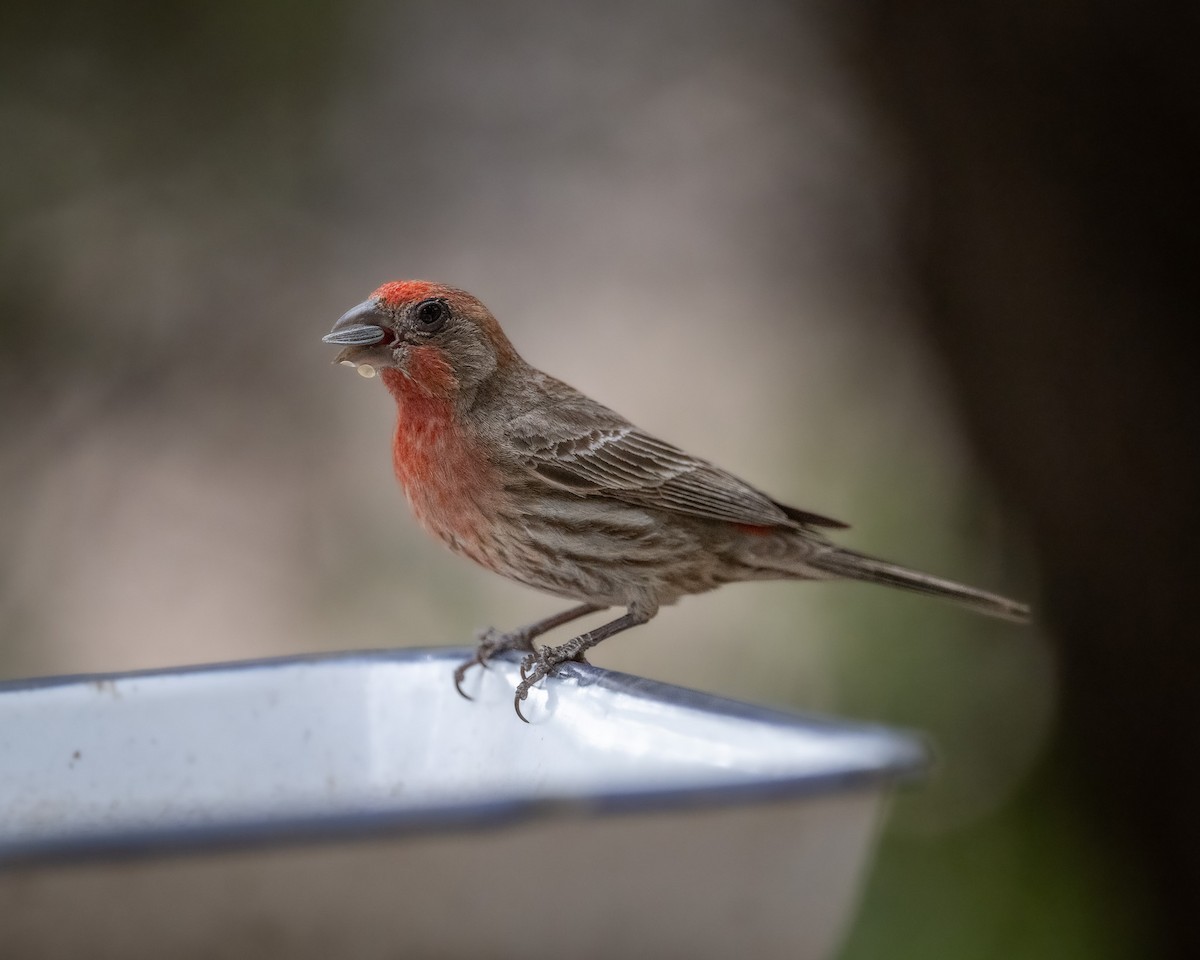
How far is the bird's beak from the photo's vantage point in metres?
2.90

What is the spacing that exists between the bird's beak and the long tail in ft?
3.59

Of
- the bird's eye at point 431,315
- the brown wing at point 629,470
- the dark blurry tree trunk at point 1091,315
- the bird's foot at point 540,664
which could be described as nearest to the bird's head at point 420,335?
the bird's eye at point 431,315

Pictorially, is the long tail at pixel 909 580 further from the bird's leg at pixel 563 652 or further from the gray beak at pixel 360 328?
the gray beak at pixel 360 328

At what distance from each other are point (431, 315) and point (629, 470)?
0.58 m

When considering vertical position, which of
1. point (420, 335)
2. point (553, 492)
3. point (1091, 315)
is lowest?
point (553, 492)

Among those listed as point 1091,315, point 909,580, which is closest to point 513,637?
point 909,580

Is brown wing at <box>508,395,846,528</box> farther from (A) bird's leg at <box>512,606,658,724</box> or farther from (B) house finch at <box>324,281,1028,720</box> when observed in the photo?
(A) bird's leg at <box>512,606,658,724</box>

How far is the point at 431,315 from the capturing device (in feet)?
9.91

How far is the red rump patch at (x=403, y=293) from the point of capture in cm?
300

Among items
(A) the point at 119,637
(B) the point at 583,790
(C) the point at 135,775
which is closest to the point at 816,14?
(A) the point at 119,637

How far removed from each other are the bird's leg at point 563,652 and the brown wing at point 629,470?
0.85 ft

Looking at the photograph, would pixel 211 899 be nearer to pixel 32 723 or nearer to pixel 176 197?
pixel 32 723

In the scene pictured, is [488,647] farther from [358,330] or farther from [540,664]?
[358,330]

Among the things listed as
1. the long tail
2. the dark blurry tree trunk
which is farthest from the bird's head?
the dark blurry tree trunk
